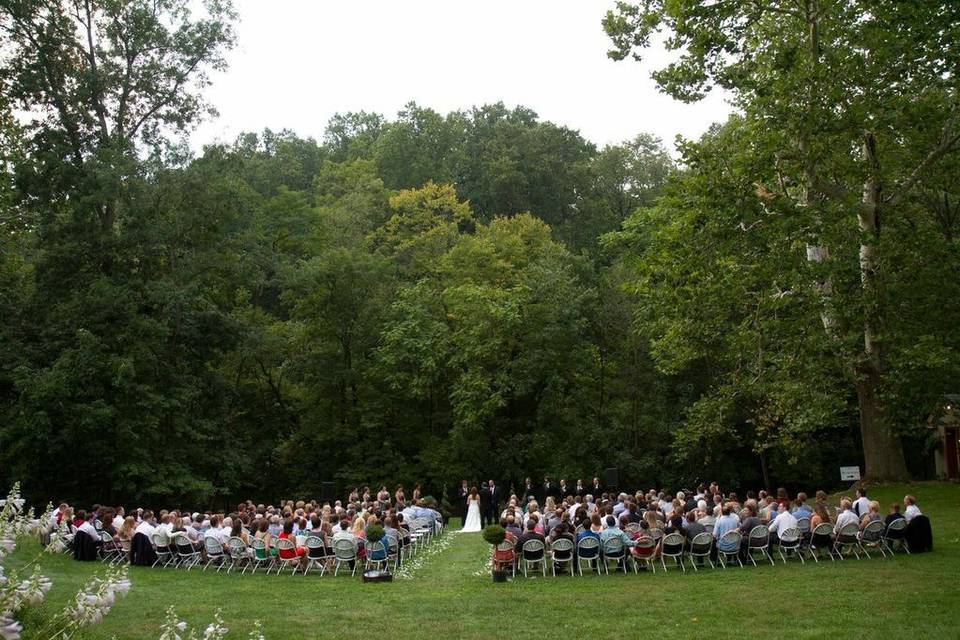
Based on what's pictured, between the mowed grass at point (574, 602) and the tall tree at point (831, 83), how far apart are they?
5753mm

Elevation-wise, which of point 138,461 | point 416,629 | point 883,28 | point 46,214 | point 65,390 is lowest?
point 416,629

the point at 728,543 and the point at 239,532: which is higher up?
the point at 239,532

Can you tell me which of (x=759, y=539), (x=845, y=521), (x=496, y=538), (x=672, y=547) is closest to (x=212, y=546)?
(x=496, y=538)

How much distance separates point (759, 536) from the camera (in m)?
15.2

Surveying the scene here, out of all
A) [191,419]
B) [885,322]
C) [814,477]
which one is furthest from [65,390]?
[814,477]

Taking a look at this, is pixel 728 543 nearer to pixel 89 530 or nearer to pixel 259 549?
pixel 259 549

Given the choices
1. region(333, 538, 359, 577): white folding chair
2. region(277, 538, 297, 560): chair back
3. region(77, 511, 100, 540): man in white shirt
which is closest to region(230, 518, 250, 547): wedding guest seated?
region(277, 538, 297, 560): chair back

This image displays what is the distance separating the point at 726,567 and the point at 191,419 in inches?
870

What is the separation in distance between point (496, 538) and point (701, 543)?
11.5 feet

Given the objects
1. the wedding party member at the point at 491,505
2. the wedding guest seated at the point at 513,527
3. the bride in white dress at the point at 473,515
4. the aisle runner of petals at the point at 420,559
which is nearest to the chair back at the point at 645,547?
the wedding guest seated at the point at 513,527

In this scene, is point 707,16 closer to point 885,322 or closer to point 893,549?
point 885,322

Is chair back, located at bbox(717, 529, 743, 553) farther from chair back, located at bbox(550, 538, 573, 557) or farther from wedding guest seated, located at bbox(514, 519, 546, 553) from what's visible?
wedding guest seated, located at bbox(514, 519, 546, 553)

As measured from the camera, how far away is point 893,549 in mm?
15742

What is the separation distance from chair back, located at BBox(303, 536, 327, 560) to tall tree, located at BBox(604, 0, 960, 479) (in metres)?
10.00
